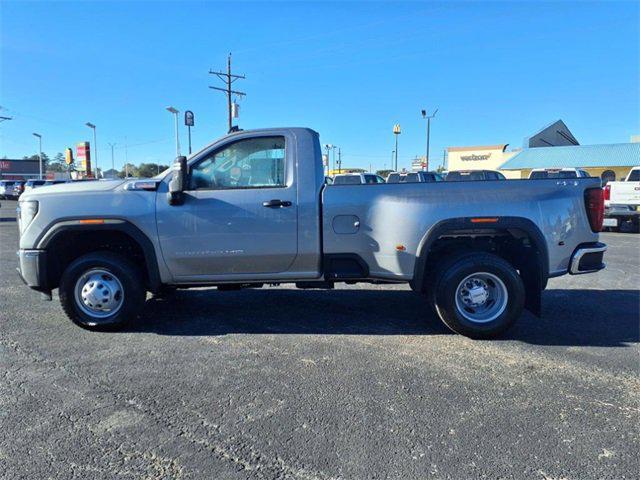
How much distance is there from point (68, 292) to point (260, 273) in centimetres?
200

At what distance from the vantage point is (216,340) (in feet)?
16.0

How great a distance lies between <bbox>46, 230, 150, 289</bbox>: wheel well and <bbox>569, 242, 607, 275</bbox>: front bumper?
4.47m

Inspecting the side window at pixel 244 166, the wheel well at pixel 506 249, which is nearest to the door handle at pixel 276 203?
the side window at pixel 244 166

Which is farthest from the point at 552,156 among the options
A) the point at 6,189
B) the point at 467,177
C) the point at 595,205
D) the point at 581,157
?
the point at 6,189

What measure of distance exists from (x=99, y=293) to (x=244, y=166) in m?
2.03

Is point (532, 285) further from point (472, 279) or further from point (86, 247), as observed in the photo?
point (86, 247)

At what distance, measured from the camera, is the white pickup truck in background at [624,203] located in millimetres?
15555

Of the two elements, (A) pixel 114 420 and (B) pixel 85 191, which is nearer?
(A) pixel 114 420

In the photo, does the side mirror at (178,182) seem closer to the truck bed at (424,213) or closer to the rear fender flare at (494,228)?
the truck bed at (424,213)

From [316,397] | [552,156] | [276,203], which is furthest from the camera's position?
[552,156]

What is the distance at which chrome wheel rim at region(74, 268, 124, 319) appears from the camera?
5039 mm

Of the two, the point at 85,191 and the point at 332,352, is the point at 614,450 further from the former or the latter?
the point at 85,191

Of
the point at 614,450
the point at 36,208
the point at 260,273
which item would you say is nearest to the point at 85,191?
the point at 36,208

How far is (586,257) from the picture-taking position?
4895mm
